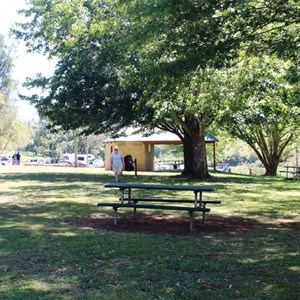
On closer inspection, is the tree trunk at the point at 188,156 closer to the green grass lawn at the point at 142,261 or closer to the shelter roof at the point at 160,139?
the shelter roof at the point at 160,139

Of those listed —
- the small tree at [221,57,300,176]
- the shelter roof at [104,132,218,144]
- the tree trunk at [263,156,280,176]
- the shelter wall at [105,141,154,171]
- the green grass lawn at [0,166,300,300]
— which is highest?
the small tree at [221,57,300,176]

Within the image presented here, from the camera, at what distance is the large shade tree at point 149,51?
8.05 metres

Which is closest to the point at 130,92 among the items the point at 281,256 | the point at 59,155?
the point at 281,256

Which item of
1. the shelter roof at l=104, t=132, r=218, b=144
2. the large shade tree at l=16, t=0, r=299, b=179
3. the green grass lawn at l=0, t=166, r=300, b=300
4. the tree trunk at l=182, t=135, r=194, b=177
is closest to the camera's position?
the green grass lawn at l=0, t=166, r=300, b=300

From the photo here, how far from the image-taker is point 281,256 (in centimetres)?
637

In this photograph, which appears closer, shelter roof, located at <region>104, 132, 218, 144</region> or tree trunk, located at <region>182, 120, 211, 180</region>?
tree trunk, located at <region>182, 120, 211, 180</region>

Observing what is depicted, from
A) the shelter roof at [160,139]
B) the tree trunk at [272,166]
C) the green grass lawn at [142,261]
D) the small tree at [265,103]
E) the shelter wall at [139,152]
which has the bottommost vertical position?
the green grass lawn at [142,261]

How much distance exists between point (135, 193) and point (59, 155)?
83.9 m

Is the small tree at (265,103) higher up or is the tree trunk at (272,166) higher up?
the small tree at (265,103)

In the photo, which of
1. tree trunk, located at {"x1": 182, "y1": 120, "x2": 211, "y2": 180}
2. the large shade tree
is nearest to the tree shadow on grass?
the large shade tree

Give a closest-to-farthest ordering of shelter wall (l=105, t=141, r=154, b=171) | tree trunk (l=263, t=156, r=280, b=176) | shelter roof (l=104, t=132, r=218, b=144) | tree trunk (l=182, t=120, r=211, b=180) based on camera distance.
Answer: tree trunk (l=182, t=120, r=211, b=180), shelter roof (l=104, t=132, r=218, b=144), shelter wall (l=105, t=141, r=154, b=171), tree trunk (l=263, t=156, r=280, b=176)

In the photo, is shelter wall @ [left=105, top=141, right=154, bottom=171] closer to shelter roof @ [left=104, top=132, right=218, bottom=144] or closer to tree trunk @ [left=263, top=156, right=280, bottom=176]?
shelter roof @ [left=104, top=132, right=218, bottom=144]

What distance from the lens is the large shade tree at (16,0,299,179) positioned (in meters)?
8.05

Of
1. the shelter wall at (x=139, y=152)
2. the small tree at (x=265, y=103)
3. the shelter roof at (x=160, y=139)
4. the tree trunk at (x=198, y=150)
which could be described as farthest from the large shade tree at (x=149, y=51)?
the shelter wall at (x=139, y=152)
